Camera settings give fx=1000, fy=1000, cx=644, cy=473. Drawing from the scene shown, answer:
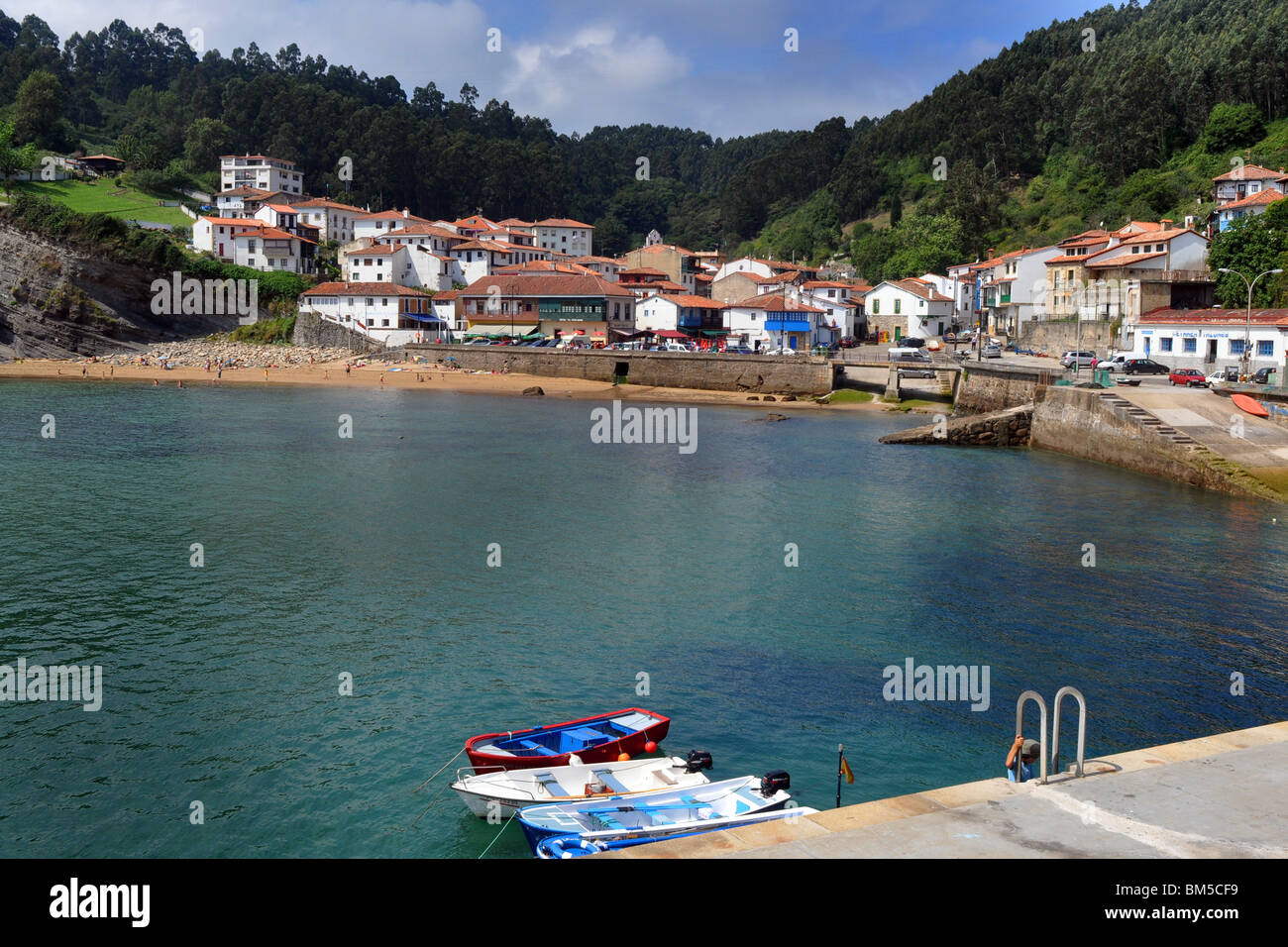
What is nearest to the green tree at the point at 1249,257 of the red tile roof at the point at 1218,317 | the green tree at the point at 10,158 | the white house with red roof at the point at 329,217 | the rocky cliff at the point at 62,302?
the red tile roof at the point at 1218,317

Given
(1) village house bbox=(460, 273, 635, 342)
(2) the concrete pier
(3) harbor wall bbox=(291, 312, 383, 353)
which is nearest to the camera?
(2) the concrete pier

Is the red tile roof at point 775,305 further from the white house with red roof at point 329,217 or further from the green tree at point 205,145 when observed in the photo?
the green tree at point 205,145

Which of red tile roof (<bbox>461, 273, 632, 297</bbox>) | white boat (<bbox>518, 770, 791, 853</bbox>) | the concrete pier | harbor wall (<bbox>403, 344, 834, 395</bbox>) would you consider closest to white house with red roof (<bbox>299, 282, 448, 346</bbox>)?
red tile roof (<bbox>461, 273, 632, 297</bbox>)

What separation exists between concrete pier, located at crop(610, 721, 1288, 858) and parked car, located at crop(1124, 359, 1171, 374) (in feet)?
154

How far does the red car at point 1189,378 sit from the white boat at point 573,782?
140 feet

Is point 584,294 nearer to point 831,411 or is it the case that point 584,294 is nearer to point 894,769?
point 831,411

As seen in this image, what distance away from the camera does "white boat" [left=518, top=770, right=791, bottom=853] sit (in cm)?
1305

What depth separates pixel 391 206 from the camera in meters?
142

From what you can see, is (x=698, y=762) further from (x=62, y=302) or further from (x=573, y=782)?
(x=62, y=302)

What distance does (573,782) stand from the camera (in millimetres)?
14875

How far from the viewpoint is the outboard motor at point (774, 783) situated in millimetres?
13953

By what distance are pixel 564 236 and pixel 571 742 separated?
117195 mm

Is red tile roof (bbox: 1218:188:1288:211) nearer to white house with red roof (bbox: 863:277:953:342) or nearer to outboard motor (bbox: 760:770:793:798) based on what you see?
white house with red roof (bbox: 863:277:953:342)
